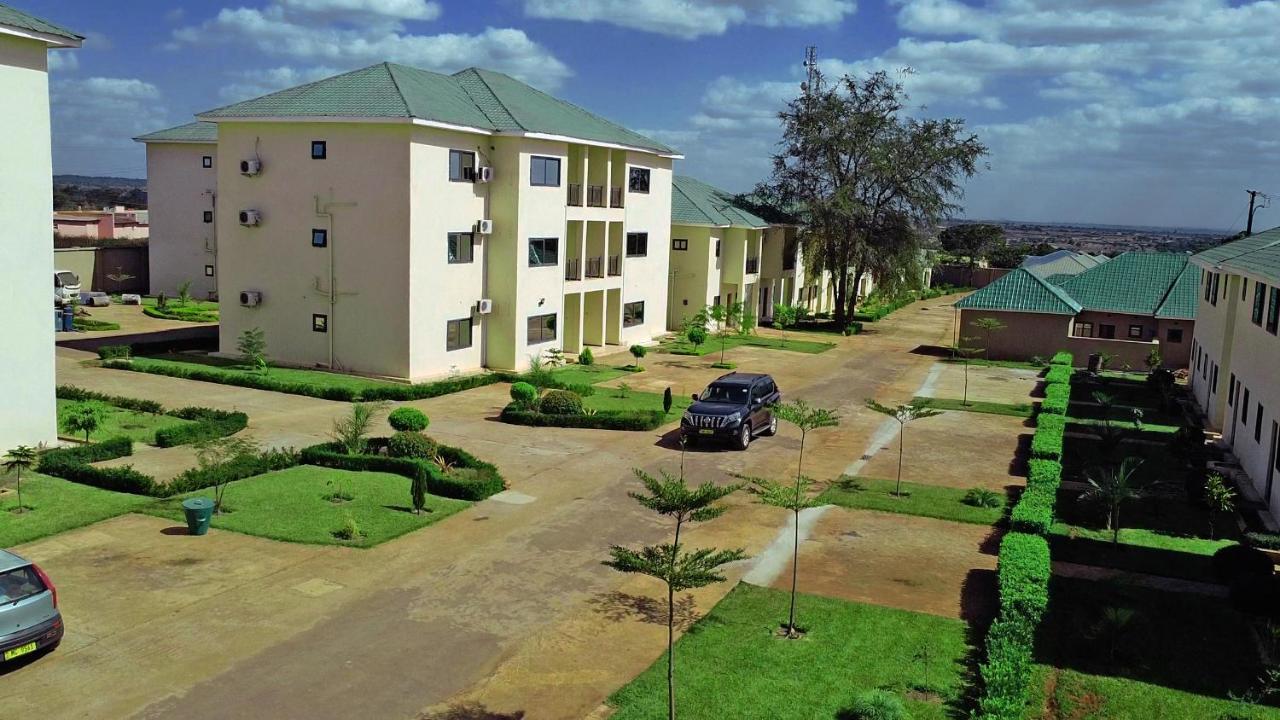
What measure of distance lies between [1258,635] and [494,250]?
29595mm

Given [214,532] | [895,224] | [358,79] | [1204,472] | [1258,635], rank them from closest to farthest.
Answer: [1258,635], [214,532], [1204,472], [358,79], [895,224]

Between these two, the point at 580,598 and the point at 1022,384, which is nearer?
the point at 580,598

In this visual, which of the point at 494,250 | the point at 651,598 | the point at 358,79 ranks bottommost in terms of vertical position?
the point at 651,598

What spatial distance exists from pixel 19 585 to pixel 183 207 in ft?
164

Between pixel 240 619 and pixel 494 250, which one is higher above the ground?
pixel 494 250

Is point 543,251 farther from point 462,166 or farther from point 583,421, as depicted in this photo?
point 583,421

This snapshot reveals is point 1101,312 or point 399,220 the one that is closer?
point 399,220

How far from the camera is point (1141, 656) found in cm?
1509

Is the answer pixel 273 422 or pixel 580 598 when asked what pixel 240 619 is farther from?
pixel 273 422

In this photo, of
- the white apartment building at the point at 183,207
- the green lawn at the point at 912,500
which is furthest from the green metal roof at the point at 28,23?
the white apartment building at the point at 183,207

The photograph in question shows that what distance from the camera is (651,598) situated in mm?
17250

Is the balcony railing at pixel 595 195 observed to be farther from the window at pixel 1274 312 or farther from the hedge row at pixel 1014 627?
the hedge row at pixel 1014 627

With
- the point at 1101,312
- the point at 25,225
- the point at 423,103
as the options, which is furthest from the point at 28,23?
the point at 1101,312

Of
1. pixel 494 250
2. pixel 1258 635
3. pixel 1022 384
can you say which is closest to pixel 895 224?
pixel 1022 384
